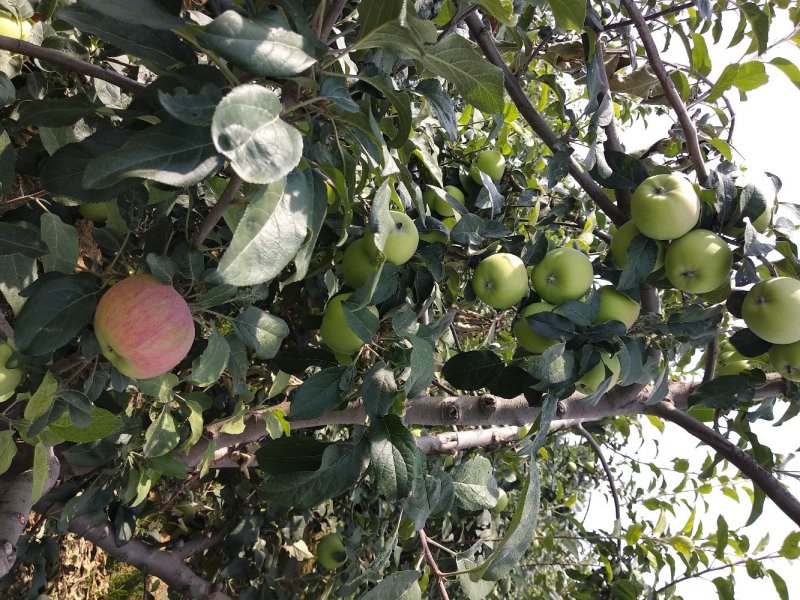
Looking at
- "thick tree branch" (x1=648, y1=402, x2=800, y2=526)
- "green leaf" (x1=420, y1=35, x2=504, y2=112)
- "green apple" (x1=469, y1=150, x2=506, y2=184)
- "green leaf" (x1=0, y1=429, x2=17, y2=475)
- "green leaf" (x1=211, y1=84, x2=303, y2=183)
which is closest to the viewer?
"green leaf" (x1=211, y1=84, x2=303, y2=183)

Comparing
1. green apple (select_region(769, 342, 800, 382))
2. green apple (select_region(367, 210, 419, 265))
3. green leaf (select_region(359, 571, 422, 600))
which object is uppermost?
green apple (select_region(769, 342, 800, 382))

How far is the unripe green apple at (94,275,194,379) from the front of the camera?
768 mm

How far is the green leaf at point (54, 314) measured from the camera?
0.72 m

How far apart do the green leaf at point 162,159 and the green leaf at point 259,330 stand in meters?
0.38

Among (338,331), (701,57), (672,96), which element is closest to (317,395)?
A: (338,331)

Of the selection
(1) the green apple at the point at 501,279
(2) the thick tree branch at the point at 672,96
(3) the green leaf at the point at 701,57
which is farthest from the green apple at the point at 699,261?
(3) the green leaf at the point at 701,57

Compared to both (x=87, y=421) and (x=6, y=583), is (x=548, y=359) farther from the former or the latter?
(x=6, y=583)

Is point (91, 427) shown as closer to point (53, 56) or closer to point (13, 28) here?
point (53, 56)

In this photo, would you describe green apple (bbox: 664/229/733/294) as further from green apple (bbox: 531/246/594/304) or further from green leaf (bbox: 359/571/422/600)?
green leaf (bbox: 359/571/422/600)

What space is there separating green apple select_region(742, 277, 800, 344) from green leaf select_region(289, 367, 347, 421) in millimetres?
718

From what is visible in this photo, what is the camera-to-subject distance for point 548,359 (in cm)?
90

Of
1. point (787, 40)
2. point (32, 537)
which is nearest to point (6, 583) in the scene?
point (32, 537)

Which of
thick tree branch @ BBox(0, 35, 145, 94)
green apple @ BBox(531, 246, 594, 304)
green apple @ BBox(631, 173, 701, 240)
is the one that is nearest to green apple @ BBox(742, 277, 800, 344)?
green apple @ BBox(631, 173, 701, 240)

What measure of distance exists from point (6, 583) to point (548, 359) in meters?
1.65
